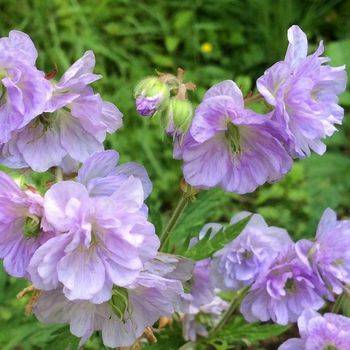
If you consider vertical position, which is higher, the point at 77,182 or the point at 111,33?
the point at 77,182

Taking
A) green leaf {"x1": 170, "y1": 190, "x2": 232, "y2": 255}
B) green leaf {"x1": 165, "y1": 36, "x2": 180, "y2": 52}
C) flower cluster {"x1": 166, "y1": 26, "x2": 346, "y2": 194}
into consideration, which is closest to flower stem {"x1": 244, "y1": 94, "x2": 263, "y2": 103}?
flower cluster {"x1": 166, "y1": 26, "x2": 346, "y2": 194}

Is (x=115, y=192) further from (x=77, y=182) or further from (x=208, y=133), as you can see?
(x=208, y=133)

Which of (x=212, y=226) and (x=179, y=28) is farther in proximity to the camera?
(x=179, y=28)

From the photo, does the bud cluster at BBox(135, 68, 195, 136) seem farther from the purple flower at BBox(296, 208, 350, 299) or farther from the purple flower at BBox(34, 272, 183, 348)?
the purple flower at BBox(296, 208, 350, 299)

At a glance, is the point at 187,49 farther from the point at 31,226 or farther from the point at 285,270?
the point at 31,226

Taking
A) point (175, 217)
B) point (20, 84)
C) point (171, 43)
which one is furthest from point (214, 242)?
point (171, 43)

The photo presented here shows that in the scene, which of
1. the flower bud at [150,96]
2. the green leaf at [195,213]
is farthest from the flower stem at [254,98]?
the green leaf at [195,213]

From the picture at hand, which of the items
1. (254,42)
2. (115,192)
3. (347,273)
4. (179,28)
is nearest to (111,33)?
(179,28)

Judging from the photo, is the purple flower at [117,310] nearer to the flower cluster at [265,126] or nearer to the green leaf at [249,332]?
the flower cluster at [265,126]
